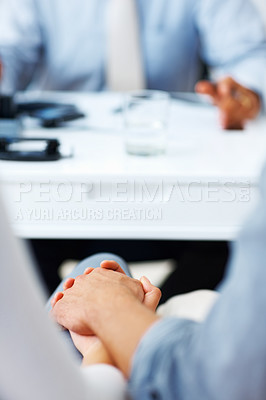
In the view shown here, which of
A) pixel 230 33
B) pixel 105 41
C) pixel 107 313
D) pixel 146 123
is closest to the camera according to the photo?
pixel 107 313

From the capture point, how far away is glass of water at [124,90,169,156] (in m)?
1.03

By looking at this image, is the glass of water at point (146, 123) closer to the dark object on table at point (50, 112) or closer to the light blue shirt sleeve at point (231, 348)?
the dark object on table at point (50, 112)

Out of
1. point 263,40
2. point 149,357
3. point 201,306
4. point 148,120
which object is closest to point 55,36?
point 263,40

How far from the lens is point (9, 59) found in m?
1.81

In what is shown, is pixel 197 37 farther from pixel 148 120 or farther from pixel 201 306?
pixel 201 306

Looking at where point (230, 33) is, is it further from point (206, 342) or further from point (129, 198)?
point (206, 342)

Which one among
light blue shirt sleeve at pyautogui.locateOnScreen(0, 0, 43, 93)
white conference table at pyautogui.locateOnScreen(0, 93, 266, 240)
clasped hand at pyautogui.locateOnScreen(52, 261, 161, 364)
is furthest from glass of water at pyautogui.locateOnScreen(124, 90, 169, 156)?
light blue shirt sleeve at pyautogui.locateOnScreen(0, 0, 43, 93)

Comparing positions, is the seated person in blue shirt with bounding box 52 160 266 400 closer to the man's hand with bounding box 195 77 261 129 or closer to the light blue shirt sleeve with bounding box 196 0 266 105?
the man's hand with bounding box 195 77 261 129

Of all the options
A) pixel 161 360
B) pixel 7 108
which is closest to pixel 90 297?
pixel 161 360

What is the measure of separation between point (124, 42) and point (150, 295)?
1.29 metres

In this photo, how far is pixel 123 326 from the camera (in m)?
0.46

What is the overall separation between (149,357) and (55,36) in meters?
1.78

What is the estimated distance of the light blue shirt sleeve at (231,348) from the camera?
1.24 ft

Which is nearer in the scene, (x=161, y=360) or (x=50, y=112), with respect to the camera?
(x=161, y=360)
